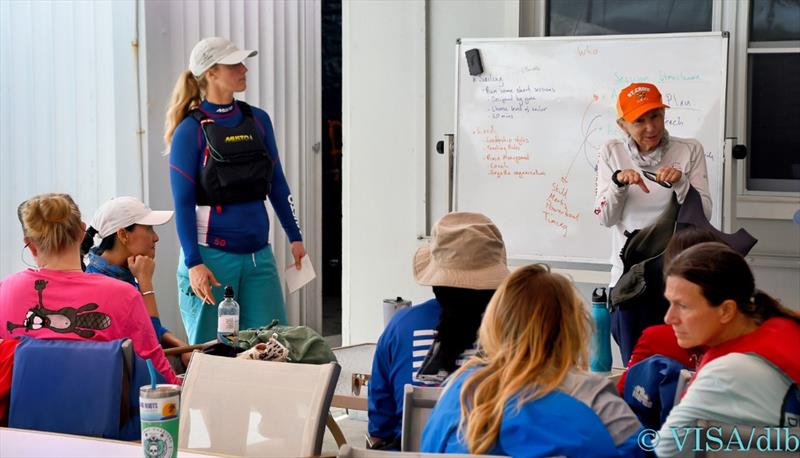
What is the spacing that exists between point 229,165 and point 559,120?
181 centimetres

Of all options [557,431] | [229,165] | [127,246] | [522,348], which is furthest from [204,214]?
[557,431]

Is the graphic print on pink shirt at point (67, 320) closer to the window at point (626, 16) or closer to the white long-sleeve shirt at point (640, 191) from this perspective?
the white long-sleeve shirt at point (640, 191)

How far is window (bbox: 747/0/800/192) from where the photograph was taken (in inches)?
192

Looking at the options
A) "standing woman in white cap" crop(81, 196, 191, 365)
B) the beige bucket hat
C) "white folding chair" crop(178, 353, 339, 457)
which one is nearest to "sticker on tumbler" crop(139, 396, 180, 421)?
"white folding chair" crop(178, 353, 339, 457)

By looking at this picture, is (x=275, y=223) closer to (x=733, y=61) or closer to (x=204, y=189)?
(x=204, y=189)

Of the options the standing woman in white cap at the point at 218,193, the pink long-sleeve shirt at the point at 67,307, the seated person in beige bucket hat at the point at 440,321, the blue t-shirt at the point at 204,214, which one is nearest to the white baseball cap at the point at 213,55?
the standing woman in white cap at the point at 218,193

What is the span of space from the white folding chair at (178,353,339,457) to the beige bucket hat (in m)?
0.35

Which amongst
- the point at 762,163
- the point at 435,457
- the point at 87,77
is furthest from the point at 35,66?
the point at 435,457

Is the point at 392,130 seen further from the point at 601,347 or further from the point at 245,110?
the point at 601,347

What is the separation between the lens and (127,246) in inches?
138

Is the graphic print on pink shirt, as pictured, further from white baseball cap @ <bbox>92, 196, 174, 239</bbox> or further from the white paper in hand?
the white paper in hand

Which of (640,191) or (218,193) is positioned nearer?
(640,191)

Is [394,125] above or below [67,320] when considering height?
above

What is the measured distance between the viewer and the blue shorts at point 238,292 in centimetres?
402
